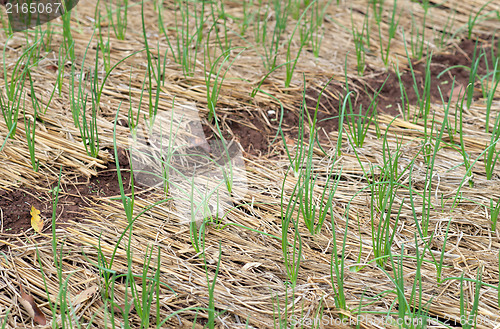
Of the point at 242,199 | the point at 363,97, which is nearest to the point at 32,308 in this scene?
the point at 242,199

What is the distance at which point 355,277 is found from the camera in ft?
5.43

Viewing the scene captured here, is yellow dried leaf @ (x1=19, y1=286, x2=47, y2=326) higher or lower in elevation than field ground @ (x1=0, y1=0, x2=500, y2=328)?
lower

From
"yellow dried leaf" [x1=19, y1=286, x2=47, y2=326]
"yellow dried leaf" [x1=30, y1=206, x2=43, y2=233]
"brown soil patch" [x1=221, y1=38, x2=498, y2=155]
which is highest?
"brown soil patch" [x1=221, y1=38, x2=498, y2=155]

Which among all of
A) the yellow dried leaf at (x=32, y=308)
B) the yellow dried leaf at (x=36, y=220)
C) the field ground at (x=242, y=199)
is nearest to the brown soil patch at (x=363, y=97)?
the field ground at (x=242, y=199)

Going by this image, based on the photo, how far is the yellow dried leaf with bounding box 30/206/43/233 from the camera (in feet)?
5.84

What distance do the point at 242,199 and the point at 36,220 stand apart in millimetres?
788

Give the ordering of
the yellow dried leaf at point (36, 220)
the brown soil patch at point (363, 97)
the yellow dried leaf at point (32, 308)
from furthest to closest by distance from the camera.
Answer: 1. the brown soil patch at point (363, 97)
2. the yellow dried leaf at point (36, 220)
3. the yellow dried leaf at point (32, 308)

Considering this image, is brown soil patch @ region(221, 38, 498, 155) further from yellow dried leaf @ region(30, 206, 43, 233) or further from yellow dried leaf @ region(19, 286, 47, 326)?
yellow dried leaf @ region(19, 286, 47, 326)

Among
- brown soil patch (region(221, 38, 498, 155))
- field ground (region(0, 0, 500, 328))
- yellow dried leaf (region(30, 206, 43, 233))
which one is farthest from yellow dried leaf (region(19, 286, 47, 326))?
brown soil patch (region(221, 38, 498, 155))

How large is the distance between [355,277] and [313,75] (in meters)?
1.46

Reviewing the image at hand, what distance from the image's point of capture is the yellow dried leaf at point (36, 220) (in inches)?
70.1

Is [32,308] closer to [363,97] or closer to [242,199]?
[242,199]

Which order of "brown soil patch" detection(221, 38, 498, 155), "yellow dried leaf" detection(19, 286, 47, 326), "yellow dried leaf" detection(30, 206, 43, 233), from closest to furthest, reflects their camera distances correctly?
"yellow dried leaf" detection(19, 286, 47, 326) < "yellow dried leaf" detection(30, 206, 43, 233) < "brown soil patch" detection(221, 38, 498, 155)

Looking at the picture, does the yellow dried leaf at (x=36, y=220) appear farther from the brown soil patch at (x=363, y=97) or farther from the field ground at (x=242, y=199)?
the brown soil patch at (x=363, y=97)
